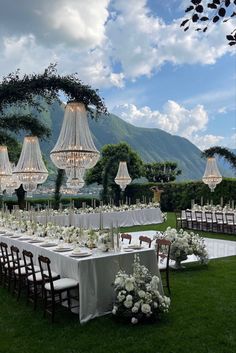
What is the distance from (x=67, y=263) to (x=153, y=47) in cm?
800

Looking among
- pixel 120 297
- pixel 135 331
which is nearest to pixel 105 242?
pixel 120 297

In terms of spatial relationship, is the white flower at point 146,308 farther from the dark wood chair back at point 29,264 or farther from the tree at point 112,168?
the tree at point 112,168

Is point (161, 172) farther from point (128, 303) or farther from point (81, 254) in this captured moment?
point (128, 303)

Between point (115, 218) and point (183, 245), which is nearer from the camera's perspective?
point (183, 245)

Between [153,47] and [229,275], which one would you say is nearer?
[229,275]

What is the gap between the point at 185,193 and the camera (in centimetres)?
2355

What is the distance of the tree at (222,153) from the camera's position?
1683cm

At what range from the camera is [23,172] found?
31.6 feet

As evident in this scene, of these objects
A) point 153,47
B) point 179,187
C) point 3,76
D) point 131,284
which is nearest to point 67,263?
point 131,284

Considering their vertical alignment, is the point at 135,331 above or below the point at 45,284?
below

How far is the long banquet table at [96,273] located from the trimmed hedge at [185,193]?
15.2m

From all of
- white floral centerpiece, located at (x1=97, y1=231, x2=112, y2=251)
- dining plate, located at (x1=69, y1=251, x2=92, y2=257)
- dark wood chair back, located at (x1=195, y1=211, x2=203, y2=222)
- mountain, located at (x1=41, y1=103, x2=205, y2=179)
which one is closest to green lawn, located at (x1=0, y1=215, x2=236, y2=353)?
dining plate, located at (x1=69, y1=251, x2=92, y2=257)

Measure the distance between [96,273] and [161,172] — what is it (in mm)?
27099

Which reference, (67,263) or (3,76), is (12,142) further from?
(67,263)
